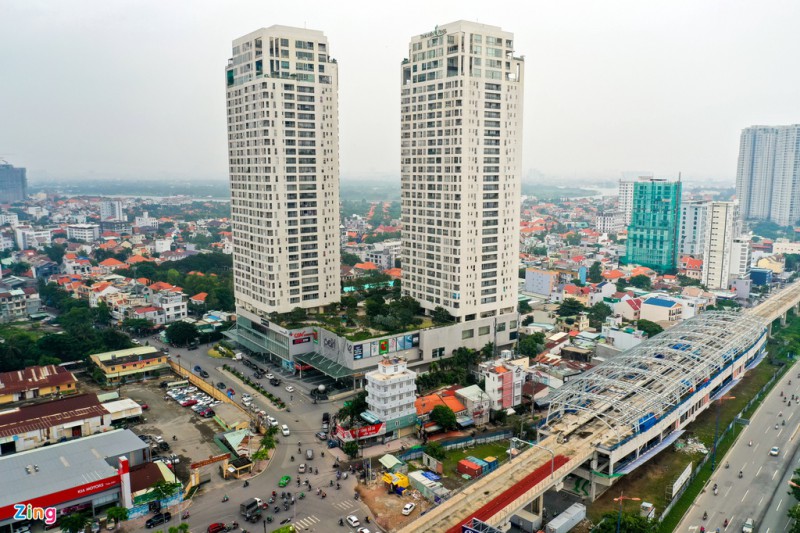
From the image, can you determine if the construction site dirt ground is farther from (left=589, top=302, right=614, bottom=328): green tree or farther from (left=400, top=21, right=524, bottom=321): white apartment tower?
(left=589, top=302, right=614, bottom=328): green tree

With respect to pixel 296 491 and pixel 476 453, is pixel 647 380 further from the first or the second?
pixel 296 491

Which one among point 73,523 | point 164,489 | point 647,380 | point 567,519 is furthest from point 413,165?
point 73,523

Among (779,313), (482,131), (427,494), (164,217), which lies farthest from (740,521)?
(164,217)

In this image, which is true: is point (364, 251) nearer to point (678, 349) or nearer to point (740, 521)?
point (678, 349)

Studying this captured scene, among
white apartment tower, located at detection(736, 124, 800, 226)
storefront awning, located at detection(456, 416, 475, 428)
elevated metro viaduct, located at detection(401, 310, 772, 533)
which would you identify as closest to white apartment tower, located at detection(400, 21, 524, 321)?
storefront awning, located at detection(456, 416, 475, 428)

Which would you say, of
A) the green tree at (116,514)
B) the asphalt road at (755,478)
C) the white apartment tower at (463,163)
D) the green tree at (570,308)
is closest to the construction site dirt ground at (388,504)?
the green tree at (116,514)
